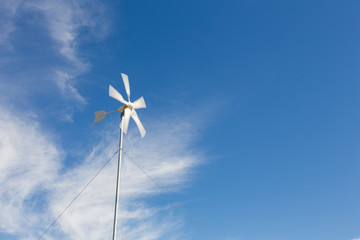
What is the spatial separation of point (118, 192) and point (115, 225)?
1.80 m

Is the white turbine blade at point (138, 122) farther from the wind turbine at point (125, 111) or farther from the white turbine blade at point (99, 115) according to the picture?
the white turbine blade at point (99, 115)

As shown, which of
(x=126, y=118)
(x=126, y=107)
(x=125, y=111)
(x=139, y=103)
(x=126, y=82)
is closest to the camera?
(x=126, y=118)

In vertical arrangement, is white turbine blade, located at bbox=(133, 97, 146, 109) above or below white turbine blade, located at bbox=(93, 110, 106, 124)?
above

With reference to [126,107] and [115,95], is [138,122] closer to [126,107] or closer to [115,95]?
[126,107]

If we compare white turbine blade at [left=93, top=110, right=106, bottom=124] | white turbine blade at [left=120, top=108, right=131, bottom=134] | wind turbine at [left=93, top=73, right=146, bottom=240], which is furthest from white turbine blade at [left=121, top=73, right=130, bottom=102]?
white turbine blade at [left=93, top=110, right=106, bottom=124]

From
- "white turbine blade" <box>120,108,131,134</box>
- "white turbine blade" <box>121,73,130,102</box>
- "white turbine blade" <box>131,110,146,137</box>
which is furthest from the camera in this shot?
"white turbine blade" <box>121,73,130,102</box>

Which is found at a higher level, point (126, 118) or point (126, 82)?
point (126, 82)

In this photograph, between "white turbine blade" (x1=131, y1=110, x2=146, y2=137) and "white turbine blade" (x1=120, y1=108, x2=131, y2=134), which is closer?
"white turbine blade" (x1=120, y1=108, x2=131, y2=134)

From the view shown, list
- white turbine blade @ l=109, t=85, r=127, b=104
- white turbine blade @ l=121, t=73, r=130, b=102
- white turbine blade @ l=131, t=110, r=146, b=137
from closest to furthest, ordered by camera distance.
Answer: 1. white turbine blade @ l=109, t=85, r=127, b=104
2. white turbine blade @ l=131, t=110, r=146, b=137
3. white turbine blade @ l=121, t=73, r=130, b=102

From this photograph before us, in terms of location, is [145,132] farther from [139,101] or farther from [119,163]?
[119,163]

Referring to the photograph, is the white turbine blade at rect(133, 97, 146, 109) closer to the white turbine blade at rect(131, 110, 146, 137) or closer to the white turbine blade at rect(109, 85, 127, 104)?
the white turbine blade at rect(131, 110, 146, 137)

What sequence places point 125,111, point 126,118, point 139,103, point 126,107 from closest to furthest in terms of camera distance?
point 126,118 → point 125,111 → point 126,107 → point 139,103

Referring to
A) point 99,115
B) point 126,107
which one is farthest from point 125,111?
point 99,115

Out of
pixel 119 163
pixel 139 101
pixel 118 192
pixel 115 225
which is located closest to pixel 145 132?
pixel 139 101
